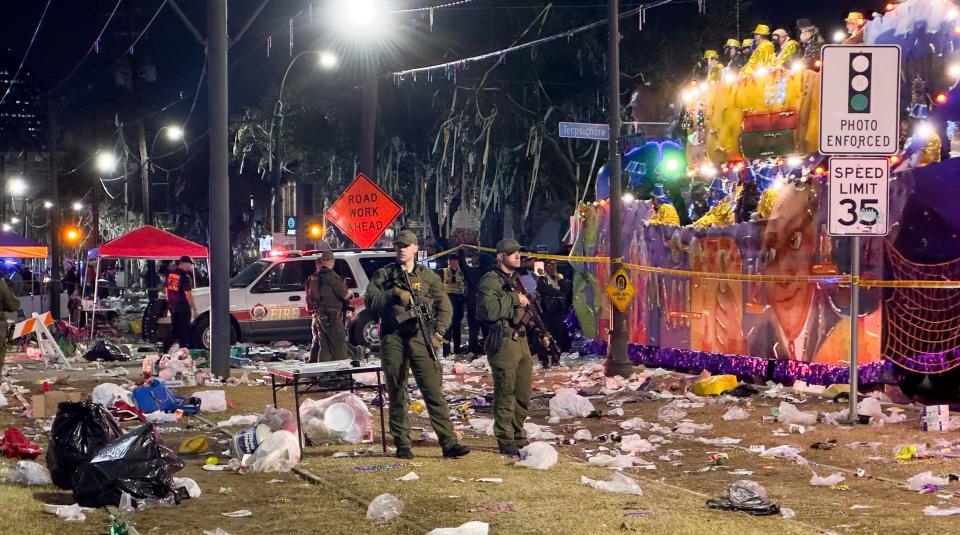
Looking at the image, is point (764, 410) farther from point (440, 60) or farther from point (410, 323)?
point (440, 60)

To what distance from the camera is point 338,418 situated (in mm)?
11539

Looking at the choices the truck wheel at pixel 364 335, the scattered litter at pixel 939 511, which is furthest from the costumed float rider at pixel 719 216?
the scattered litter at pixel 939 511

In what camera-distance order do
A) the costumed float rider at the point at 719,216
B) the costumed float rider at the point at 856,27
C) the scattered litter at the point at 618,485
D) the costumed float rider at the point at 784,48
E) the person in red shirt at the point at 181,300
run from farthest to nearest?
1. the person in red shirt at the point at 181,300
2. the costumed float rider at the point at 719,216
3. the costumed float rider at the point at 784,48
4. the costumed float rider at the point at 856,27
5. the scattered litter at the point at 618,485

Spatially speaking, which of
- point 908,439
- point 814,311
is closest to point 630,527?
point 908,439

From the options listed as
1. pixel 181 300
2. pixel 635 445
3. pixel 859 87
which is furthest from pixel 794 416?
pixel 181 300

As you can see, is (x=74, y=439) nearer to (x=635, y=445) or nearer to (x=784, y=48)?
(x=635, y=445)

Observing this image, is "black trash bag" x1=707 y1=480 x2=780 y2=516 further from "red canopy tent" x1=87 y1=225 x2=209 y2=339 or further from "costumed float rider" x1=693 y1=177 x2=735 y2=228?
"red canopy tent" x1=87 y1=225 x2=209 y2=339

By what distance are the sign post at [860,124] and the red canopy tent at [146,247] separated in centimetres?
1702

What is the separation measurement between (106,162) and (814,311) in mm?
51714

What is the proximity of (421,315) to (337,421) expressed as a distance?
1754mm

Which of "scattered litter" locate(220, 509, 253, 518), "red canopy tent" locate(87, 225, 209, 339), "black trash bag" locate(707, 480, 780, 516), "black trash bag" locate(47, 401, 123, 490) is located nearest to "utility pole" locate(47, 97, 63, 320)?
"red canopy tent" locate(87, 225, 209, 339)

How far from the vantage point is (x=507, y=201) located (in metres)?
37.5

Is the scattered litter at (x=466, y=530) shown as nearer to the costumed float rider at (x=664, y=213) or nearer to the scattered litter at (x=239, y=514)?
the scattered litter at (x=239, y=514)

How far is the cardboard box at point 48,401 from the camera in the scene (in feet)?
44.4
